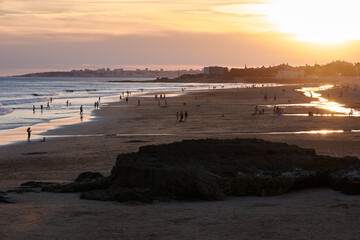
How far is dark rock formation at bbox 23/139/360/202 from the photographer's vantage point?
37.8 feet

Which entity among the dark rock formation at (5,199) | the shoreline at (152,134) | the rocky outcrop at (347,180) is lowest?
the shoreline at (152,134)

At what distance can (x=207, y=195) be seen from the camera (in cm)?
1150

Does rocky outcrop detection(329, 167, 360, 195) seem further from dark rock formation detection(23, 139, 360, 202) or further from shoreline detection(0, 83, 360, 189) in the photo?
shoreline detection(0, 83, 360, 189)

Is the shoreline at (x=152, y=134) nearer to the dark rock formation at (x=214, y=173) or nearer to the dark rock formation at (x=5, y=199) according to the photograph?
the dark rock formation at (x=5, y=199)

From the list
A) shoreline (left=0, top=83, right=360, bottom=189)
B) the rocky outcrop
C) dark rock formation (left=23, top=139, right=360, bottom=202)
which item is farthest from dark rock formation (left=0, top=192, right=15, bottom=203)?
the rocky outcrop

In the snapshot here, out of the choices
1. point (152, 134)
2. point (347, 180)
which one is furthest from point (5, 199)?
point (152, 134)

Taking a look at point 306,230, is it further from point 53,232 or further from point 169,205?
point 53,232

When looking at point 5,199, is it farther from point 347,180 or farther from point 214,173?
point 347,180

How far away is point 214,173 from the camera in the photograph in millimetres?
11891

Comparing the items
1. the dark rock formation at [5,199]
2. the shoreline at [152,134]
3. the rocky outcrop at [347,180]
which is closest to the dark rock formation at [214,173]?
the rocky outcrop at [347,180]

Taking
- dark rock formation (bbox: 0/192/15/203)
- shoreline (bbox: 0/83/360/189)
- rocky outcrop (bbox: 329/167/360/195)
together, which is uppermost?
rocky outcrop (bbox: 329/167/360/195)

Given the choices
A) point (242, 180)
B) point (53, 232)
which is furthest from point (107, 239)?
point (242, 180)

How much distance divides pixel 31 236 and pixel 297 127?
29477mm

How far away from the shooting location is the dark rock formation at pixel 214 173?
11.5m
